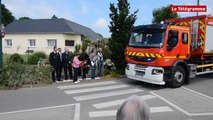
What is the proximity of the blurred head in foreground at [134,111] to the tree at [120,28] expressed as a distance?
42.9 feet

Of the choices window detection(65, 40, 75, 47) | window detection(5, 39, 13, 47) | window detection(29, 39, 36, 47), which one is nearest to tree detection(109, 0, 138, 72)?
window detection(65, 40, 75, 47)

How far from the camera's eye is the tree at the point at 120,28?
1536 centimetres

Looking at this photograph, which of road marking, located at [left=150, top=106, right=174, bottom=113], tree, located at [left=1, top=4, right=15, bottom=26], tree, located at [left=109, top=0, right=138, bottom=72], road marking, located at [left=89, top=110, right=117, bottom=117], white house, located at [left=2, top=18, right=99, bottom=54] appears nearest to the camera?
road marking, located at [left=89, top=110, right=117, bottom=117]

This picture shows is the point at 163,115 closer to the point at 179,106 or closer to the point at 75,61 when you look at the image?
the point at 179,106

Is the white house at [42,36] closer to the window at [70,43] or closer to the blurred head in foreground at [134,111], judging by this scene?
the window at [70,43]

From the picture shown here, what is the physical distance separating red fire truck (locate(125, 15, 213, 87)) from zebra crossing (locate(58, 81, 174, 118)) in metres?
0.98

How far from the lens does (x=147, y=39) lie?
460 inches

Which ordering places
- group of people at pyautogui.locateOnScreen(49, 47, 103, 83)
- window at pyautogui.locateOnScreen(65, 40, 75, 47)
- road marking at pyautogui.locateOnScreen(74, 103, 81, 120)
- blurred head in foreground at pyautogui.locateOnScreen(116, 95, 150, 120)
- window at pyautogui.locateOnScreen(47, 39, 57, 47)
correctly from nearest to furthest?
blurred head in foreground at pyautogui.locateOnScreen(116, 95, 150, 120)
road marking at pyautogui.locateOnScreen(74, 103, 81, 120)
group of people at pyautogui.locateOnScreen(49, 47, 103, 83)
window at pyautogui.locateOnScreen(65, 40, 75, 47)
window at pyautogui.locateOnScreen(47, 39, 57, 47)

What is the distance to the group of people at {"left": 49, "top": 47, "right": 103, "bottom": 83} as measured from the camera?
12961 mm

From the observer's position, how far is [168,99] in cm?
968

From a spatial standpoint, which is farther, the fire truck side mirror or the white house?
the white house

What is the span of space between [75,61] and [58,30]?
24707 millimetres

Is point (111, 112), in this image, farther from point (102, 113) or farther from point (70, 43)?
point (70, 43)

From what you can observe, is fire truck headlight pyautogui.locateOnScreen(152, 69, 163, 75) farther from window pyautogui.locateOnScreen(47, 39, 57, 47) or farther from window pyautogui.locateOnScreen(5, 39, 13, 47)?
window pyautogui.locateOnScreen(5, 39, 13, 47)
